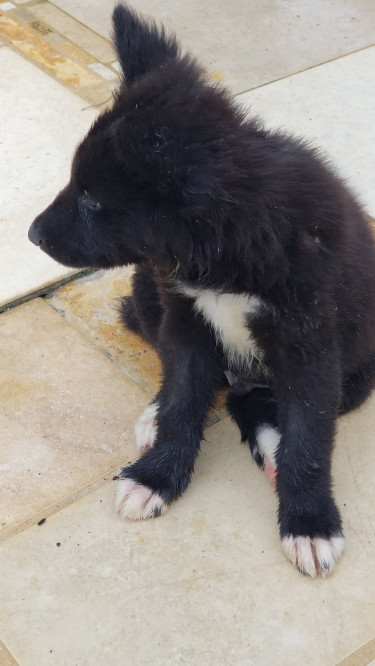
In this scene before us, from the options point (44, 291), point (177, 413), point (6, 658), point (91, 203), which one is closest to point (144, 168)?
point (91, 203)

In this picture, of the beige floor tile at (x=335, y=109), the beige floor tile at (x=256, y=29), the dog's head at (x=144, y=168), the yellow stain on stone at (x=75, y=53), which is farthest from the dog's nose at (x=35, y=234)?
the yellow stain on stone at (x=75, y=53)

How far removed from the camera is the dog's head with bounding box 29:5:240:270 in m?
2.31

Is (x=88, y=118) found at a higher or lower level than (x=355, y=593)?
lower

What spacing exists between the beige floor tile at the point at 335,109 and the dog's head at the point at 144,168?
1.97 metres

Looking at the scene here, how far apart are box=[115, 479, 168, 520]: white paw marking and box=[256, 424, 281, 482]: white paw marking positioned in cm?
38

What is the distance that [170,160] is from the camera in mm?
2275

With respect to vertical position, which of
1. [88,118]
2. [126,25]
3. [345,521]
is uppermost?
[126,25]

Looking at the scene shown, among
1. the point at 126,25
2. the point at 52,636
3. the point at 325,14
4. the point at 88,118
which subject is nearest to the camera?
the point at 52,636

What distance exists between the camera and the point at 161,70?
2602 mm

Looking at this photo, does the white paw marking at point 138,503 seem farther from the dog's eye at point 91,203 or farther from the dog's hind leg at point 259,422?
the dog's eye at point 91,203

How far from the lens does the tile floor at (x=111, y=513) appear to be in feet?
8.36

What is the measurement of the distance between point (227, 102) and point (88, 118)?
246cm

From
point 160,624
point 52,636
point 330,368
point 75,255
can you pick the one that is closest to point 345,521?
point 330,368

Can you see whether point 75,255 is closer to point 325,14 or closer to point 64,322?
point 64,322
